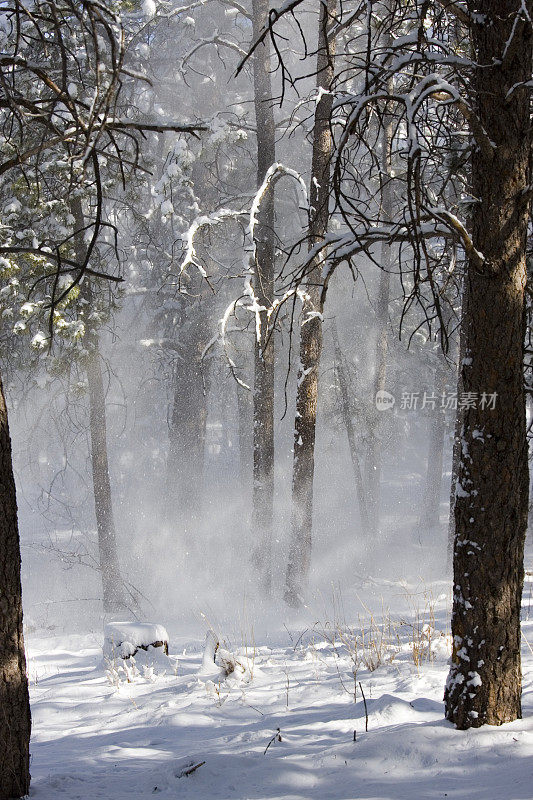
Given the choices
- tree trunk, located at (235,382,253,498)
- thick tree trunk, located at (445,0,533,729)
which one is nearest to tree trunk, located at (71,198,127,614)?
tree trunk, located at (235,382,253,498)

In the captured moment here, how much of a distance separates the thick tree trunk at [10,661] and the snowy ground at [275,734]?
0.26 m

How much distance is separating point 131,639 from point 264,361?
20.5 feet

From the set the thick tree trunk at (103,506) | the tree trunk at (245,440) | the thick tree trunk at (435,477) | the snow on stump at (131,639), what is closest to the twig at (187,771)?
the snow on stump at (131,639)

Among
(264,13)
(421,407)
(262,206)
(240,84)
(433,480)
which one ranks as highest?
(240,84)

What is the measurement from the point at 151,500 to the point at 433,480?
10886 millimetres

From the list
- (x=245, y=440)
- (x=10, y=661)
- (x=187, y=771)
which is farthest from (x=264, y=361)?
(x=245, y=440)

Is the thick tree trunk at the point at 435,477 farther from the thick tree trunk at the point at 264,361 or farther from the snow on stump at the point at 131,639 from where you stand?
the snow on stump at the point at 131,639

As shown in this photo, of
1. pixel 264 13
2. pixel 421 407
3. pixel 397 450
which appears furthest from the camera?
pixel 397 450

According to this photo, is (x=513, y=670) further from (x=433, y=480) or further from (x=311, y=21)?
(x=311, y=21)

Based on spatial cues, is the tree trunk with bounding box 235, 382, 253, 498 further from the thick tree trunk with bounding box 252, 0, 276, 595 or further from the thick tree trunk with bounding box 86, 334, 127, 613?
the thick tree trunk with bounding box 252, 0, 276, 595

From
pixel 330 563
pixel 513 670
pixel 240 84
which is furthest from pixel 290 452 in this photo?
pixel 513 670

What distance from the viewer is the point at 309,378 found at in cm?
1093

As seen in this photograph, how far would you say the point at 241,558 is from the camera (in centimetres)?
1733

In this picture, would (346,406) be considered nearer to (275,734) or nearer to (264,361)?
(264,361)
